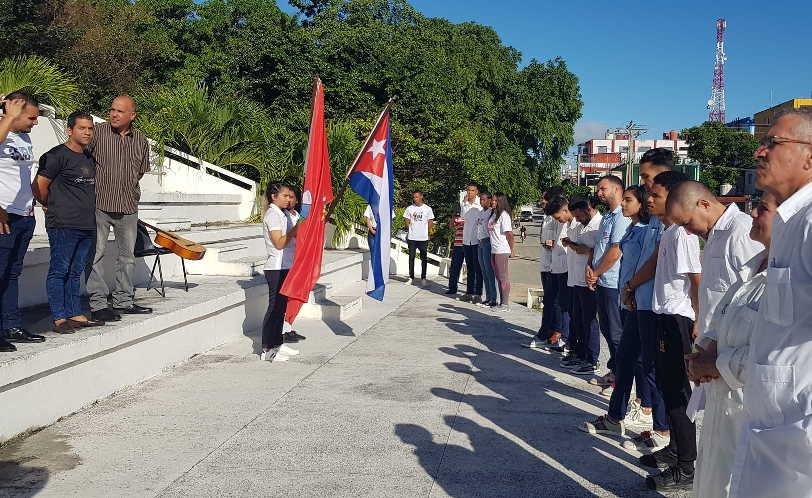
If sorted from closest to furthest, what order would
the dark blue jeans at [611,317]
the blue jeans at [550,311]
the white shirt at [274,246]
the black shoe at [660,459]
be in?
the black shoe at [660,459], the dark blue jeans at [611,317], the white shirt at [274,246], the blue jeans at [550,311]

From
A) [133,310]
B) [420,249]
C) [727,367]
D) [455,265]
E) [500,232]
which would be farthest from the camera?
[420,249]

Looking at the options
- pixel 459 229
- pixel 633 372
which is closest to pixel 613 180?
pixel 633 372

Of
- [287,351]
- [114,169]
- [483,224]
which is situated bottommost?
[287,351]

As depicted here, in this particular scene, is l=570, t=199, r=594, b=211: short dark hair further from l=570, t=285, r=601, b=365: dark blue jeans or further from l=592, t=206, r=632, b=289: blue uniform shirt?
l=592, t=206, r=632, b=289: blue uniform shirt

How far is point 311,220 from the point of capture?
23.1ft

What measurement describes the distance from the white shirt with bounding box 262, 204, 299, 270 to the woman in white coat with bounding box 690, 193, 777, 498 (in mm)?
4560

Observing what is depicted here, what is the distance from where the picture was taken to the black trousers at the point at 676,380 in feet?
13.6

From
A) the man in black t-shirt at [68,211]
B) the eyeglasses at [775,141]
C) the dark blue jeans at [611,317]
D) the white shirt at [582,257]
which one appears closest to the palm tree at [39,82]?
the man in black t-shirt at [68,211]

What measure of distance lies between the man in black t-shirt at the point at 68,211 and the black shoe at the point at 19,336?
32 centimetres

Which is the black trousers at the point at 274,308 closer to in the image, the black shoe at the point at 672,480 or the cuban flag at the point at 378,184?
the cuban flag at the point at 378,184

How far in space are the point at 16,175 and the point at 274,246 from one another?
8.01 feet

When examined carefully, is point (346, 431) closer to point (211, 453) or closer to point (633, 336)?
point (211, 453)

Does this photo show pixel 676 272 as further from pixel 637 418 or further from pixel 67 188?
pixel 67 188

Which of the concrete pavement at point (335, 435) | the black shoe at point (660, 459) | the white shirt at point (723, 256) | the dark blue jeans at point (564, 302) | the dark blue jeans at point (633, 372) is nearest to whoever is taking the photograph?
the white shirt at point (723, 256)
